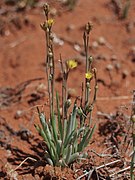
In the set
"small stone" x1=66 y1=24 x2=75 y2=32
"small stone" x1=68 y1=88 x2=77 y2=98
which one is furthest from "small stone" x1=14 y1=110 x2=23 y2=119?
"small stone" x1=66 y1=24 x2=75 y2=32

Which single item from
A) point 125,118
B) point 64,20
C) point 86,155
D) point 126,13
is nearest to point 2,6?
point 64,20

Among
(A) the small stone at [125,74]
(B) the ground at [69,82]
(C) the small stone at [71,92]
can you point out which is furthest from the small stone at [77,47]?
(C) the small stone at [71,92]

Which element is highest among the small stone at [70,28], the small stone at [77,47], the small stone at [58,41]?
the small stone at [70,28]

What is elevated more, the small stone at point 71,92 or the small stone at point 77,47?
the small stone at point 77,47

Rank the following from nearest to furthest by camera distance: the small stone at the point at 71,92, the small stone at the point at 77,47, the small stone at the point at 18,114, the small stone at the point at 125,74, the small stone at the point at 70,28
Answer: the small stone at the point at 18,114
the small stone at the point at 71,92
the small stone at the point at 125,74
the small stone at the point at 77,47
the small stone at the point at 70,28

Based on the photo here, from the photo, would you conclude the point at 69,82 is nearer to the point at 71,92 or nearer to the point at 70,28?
the point at 71,92

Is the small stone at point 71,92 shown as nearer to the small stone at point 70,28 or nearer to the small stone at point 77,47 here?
the small stone at point 77,47

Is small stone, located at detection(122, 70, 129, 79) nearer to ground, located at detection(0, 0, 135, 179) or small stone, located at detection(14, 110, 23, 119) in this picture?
ground, located at detection(0, 0, 135, 179)

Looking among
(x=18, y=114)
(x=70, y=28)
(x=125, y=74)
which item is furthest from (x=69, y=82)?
(x=70, y=28)
